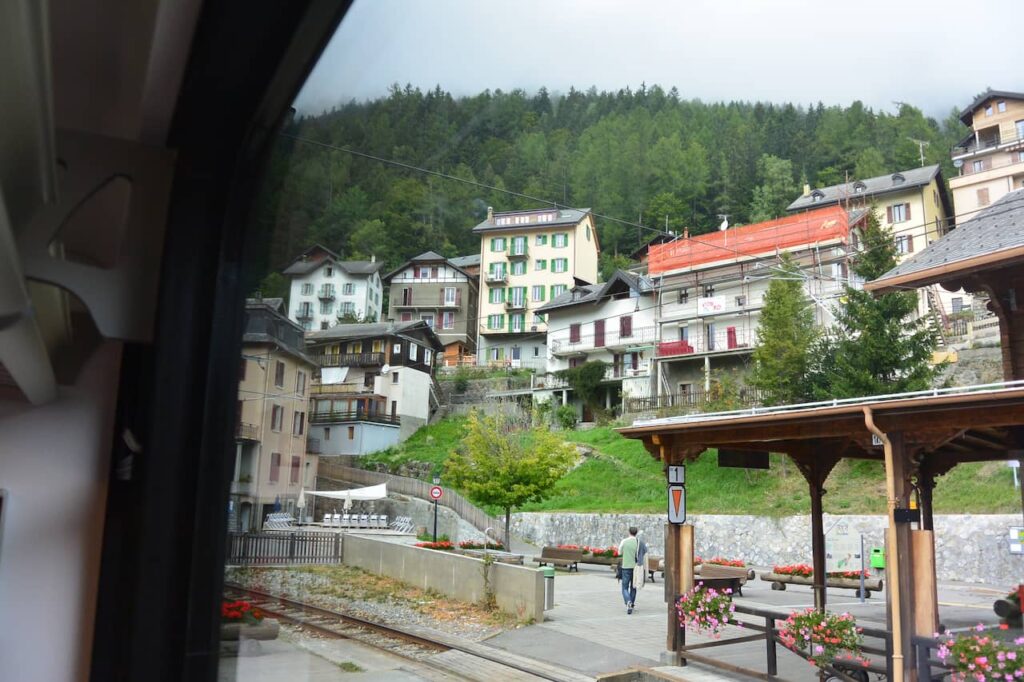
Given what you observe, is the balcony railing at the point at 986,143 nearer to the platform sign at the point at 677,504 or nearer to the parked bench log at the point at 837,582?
the platform sign at the point at 677,504

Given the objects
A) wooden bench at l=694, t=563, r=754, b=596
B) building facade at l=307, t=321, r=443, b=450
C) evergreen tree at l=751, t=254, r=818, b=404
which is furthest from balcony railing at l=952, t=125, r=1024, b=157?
evergreen tree at l=751, t=254, r=818, b=404

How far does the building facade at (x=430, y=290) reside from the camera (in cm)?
115

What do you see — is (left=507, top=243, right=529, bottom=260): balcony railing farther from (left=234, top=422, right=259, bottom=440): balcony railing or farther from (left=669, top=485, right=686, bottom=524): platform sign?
(left=669, top=485, right=686, bottom=524): platform sign

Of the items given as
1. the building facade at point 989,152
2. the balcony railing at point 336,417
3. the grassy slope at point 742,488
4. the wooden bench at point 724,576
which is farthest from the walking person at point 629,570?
the grassy slope at point 742,488

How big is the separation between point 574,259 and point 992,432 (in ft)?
17.8

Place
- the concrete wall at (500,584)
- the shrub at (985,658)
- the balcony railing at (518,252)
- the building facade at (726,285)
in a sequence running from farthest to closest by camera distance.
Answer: the concrete wall at (500,584)
the building facade at (726,285)
the shrub at (985,658)
the balcony railing at (518,252)

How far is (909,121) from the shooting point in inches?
59.1

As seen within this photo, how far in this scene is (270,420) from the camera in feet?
4.52

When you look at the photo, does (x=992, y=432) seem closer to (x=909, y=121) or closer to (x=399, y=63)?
(x=909, y=121)

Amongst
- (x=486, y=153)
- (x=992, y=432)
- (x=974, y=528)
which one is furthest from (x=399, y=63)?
(x=974, y=528)

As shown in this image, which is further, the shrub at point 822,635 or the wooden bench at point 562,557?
the wooden bench at point 562,557

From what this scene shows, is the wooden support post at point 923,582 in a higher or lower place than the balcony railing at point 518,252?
lower

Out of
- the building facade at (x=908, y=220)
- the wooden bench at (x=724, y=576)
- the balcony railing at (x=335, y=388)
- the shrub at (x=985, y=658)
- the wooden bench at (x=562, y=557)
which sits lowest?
the wooden bench at (x=562, y=557)

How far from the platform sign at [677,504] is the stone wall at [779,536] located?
8808mm
